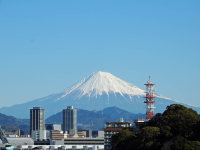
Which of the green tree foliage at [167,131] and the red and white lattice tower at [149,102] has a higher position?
the red and white lattice tower at [149,102]

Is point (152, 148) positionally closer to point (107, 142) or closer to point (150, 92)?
point (107, 142)

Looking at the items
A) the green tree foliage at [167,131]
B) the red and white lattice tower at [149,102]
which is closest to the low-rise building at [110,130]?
the red and white lattice tower at [149,102]

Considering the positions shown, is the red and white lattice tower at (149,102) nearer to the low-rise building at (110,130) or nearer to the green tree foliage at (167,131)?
the low-rise building at (110,130)

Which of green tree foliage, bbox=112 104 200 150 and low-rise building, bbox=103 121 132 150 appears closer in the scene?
green tree foliage, bbox=112 104 200 150

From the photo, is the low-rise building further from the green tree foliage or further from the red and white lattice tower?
the green tree foliage

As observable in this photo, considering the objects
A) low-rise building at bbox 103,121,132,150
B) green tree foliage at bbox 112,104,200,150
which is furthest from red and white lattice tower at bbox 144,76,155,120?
green tree foliage at bbox 112,104,200,150

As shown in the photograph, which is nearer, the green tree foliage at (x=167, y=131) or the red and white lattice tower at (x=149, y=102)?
the green tree foliage at (x=167, y=131)

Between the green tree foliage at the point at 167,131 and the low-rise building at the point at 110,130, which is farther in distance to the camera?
the low-rise building at the point at 110,130

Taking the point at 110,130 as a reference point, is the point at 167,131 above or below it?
below

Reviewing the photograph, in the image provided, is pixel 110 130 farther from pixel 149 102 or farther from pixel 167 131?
pixel 167 131

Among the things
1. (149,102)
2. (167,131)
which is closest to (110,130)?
(149,102)

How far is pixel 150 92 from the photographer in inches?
7333

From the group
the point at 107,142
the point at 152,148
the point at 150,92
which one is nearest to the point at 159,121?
the point at 152,148

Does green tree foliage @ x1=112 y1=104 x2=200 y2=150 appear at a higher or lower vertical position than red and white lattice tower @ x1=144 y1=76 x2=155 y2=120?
lower
